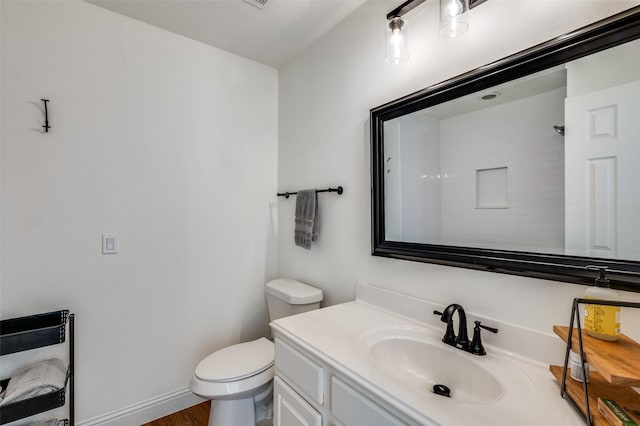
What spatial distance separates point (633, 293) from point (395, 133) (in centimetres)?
96

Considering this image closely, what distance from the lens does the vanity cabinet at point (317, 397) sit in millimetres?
828

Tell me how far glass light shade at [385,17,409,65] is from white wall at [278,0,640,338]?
7 centimetres

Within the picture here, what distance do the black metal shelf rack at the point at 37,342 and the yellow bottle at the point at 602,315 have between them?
6.15 ft

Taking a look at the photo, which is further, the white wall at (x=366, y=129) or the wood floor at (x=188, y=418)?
the wood floor at (x=188, y=418)

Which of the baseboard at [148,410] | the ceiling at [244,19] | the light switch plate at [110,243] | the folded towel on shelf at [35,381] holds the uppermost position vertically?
the ceiling at [244,19]

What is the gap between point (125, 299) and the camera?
5.49 ft

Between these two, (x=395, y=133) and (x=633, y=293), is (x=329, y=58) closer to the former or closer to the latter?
(x=395, y=133)

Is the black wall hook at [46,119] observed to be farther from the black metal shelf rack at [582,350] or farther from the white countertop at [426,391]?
the black metal shelf rack at [582,350]

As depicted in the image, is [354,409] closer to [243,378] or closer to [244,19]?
[243,378]

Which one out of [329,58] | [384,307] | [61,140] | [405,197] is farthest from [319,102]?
[61,140]

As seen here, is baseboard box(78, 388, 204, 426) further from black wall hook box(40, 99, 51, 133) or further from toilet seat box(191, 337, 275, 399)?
black wall hook box(40, 99, 51, 133)

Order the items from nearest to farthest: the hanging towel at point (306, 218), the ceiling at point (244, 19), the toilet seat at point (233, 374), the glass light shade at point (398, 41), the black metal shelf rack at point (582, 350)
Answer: the black metal shelf rack at point (582, 350) < the glass light shade at point (398, 41) < the toilet seat at point (233, 374) < the ceiling at point (244, 19) < the hanging towel at point (306, 218)

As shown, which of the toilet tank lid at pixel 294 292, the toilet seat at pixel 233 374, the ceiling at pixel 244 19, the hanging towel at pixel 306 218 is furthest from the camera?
the hanging towel at pixel 306 218

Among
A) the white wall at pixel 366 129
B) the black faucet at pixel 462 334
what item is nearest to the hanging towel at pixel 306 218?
the white wall at pixel 366 129
